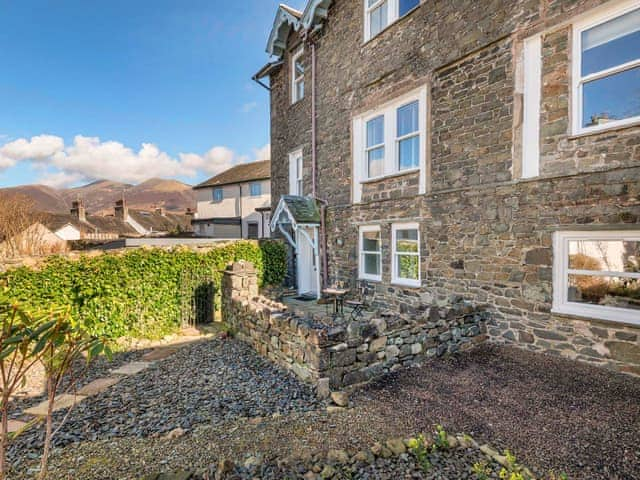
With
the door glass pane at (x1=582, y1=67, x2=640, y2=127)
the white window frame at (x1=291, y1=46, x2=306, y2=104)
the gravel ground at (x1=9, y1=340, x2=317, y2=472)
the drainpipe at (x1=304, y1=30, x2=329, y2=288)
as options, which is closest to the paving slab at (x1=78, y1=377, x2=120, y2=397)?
the gravel ground at (x1=9, y1=340, x2=317, y2=472)

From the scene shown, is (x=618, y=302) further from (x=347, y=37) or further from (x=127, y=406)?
(x=347, y=37)

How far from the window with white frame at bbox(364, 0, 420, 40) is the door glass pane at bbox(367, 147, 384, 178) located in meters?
3.17

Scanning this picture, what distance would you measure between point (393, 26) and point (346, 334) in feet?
26.0

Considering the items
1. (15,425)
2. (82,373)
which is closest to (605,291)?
(82,373)

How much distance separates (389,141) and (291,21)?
22.5 ft

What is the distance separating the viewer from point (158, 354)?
6629 mm

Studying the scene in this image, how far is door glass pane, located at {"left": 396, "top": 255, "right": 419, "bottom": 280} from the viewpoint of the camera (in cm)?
802

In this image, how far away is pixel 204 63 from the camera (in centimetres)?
1414

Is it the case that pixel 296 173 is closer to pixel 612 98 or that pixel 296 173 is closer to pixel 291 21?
pixel 291 21

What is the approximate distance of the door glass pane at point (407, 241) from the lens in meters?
8.03

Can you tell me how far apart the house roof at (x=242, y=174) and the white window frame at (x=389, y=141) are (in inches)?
628

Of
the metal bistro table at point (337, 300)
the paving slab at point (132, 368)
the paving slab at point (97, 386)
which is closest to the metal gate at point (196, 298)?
the paving slab at point (132, 368)

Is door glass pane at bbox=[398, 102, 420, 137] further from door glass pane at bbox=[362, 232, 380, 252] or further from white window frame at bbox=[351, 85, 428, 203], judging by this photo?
door glass pane at bbox=[362, 232, 380, 252]

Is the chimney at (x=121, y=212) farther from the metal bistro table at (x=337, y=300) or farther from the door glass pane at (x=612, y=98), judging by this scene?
the door glass pane at (x=612, y=98)
